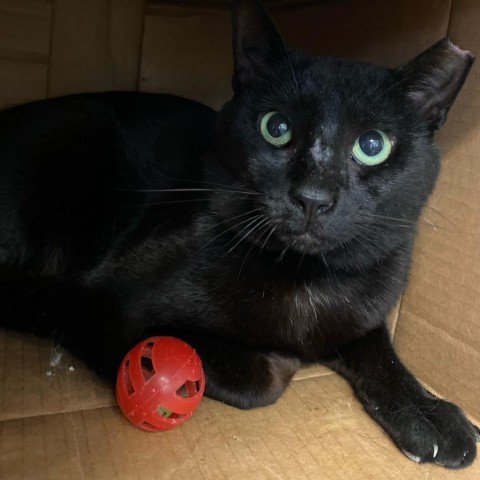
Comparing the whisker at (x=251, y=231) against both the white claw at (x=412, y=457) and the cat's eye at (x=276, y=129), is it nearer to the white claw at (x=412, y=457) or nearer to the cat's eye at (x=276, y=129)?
the cat's eye at (x=276, y=129)

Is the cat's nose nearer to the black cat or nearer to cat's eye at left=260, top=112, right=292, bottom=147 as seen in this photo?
the black cat

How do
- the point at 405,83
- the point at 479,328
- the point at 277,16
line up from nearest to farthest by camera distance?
the point at 405,83
the point at 479,328
the point at 277,16

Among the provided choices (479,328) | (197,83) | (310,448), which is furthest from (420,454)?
(197,83)

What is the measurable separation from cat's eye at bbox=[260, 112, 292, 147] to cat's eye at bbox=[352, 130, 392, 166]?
0.11m

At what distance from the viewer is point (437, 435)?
39.4 inches

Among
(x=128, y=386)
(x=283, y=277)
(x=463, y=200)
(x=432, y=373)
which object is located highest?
(x=463, y=200)

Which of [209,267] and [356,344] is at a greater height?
[209,267]

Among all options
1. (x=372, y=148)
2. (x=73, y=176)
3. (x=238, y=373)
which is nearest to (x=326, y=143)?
(x=372, y=148)

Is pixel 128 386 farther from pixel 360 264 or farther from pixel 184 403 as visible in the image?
pixel 360 264

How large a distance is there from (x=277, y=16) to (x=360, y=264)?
1.02m

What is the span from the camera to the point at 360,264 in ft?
3.55

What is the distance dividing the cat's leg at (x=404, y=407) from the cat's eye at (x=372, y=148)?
38 centimetres

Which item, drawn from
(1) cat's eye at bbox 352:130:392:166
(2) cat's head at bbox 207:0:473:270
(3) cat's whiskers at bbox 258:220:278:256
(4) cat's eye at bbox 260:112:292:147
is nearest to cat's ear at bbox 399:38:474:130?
(2) cat's head at bbox 207:0:473:270

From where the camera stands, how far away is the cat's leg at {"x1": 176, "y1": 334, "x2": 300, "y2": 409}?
106 centimetres
